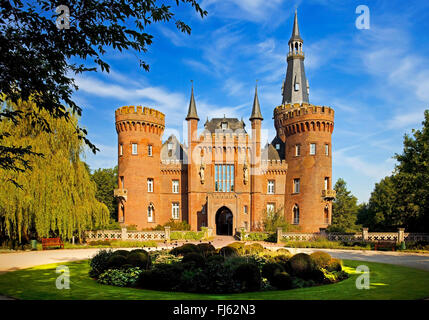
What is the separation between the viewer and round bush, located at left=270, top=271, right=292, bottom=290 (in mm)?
12039

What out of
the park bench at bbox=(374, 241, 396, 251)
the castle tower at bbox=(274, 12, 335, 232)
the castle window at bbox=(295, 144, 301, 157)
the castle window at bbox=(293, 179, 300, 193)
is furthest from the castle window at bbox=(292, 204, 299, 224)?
the park bench at bbox=(374, 241, 396, 251)

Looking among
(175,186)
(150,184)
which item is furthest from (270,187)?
(150,184)

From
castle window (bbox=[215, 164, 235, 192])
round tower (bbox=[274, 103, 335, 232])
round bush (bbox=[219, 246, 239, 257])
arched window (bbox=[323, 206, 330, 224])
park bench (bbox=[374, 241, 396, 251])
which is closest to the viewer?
round bush (bbox=[219, 246, 239, 257])

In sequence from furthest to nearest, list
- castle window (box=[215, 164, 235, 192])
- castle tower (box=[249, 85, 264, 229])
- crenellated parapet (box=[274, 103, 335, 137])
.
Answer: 1. castle window (box=[215, 164, 235, 192])
2. castle tower (box=[249, 85, 264, 229])
3. crenellated parapet (box=[274, 103, 335, 137])

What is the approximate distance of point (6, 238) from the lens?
2505cm

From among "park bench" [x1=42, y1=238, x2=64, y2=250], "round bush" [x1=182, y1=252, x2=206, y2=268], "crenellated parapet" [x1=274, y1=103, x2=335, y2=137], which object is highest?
"crenellated parapet" [x1=274, y1=103, x2=335, y2=137]

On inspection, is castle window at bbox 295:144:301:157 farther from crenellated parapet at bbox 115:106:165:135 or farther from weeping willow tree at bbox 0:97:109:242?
weeping willow tree at bbox 0:97:109:242

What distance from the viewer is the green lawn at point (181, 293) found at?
10531 mm

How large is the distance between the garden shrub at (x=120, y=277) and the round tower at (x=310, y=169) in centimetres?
3025

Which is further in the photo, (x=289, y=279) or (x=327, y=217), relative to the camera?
(x=327, y=217)

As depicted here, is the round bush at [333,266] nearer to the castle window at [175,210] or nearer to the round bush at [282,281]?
the round bush at [282,281]

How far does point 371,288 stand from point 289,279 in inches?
109

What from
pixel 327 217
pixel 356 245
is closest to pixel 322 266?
pixel 356 245

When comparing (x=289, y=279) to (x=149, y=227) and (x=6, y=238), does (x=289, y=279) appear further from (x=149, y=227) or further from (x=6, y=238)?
(x=149, y=227)
